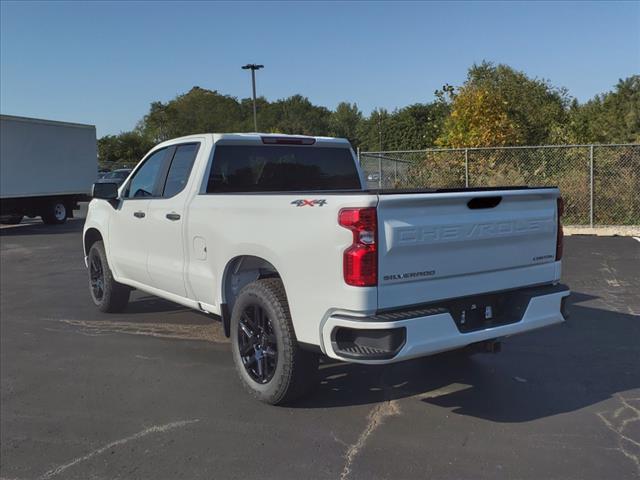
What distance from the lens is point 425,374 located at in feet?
16.4

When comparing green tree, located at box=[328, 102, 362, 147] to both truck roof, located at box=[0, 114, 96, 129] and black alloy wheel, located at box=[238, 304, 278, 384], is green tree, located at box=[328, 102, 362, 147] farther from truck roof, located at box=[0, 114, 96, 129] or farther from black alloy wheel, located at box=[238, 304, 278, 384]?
black alloy wheel, located at box=[238, 304, 278, 384]

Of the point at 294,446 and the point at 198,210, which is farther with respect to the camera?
the point at 198,210

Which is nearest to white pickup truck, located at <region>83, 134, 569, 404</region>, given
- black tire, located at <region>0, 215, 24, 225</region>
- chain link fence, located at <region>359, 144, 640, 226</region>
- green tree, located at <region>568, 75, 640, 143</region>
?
chain link fence, located at <region>359, 144, 640, 226</region>

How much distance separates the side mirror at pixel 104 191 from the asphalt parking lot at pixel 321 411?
4.82 ft

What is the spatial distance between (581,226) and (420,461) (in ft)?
41.3

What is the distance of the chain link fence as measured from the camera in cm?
1439

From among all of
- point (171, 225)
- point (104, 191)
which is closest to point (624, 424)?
point (171, 225)

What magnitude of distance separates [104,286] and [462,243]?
479cm

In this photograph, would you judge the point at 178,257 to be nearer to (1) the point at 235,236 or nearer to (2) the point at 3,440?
(1) the point at 235,236

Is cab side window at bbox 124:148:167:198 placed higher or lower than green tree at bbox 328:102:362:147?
lower

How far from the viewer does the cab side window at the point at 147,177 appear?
19.6 ft

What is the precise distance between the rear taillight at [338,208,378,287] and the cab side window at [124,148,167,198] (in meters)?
3.02

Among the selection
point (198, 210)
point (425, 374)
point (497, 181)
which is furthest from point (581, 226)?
point (198, 210)

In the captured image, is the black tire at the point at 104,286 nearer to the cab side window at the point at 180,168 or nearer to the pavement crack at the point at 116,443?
the cab side window at the point at 180,168
